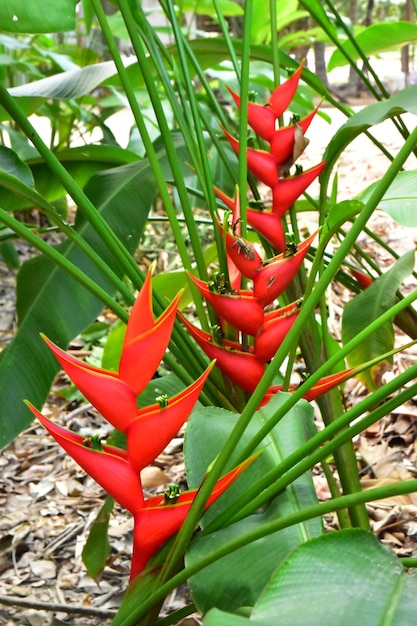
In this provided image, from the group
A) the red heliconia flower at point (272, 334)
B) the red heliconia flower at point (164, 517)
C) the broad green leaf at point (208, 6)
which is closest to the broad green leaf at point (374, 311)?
the red heliconia flower at point (272, 334)

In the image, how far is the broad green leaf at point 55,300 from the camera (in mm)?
809

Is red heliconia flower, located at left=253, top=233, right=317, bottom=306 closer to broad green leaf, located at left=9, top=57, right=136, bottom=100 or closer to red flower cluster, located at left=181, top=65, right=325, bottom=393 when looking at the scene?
→ red flower cluster, located at left=181, top=65, right=325, bottom=393

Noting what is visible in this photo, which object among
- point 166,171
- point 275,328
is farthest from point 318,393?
point 166,171

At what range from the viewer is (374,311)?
0.83 meters

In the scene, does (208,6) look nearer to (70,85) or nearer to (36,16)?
(70,85)

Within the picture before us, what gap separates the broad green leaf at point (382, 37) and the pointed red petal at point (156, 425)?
0.77 meters

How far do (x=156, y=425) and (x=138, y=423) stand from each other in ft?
0.04

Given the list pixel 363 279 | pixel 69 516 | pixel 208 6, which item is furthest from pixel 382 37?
pixel 208 6

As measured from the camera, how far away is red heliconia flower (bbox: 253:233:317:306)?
1.96 feet

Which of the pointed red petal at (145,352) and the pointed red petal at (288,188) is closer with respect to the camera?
the pointed red petal at (145,352)

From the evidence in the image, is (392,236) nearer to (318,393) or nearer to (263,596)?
(318,393)

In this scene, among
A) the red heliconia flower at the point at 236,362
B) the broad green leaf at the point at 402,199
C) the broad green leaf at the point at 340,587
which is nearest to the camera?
the broad green leaf at the point at 340,587

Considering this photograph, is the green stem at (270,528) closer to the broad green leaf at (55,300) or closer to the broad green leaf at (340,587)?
the broad green leaf at (340,587)

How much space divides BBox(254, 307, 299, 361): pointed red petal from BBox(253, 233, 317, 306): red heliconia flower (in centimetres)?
2
